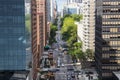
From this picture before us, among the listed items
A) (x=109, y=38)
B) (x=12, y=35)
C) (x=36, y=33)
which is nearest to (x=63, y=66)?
(x=36, y=33)

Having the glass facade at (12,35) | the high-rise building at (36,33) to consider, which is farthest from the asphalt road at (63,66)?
the glass facade at (12,35)

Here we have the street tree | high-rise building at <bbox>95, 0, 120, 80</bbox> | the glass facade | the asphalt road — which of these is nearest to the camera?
the glass facade

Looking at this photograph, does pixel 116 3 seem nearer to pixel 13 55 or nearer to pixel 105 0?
pixel 105 0

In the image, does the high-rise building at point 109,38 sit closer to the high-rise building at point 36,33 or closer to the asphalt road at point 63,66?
the asphalt road at point 63,66

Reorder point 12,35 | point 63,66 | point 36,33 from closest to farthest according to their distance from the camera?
point 12,35 → point 36,33 → point 63,66

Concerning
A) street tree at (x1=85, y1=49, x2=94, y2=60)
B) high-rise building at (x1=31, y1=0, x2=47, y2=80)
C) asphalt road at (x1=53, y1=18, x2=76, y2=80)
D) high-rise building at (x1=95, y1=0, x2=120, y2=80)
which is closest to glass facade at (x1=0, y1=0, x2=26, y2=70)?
high-rise building at (x1=31, y1=0, x2=47, y2=80)

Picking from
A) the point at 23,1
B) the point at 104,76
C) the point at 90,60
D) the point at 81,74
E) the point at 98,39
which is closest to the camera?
the point at 23,1

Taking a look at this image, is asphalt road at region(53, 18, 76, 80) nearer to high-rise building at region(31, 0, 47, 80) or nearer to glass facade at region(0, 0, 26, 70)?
high-rise building at region(31, 0, 47, 80)

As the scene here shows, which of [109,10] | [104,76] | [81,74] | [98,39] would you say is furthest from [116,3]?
[81,74]

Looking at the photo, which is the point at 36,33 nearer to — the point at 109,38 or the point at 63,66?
the point at 109,38
